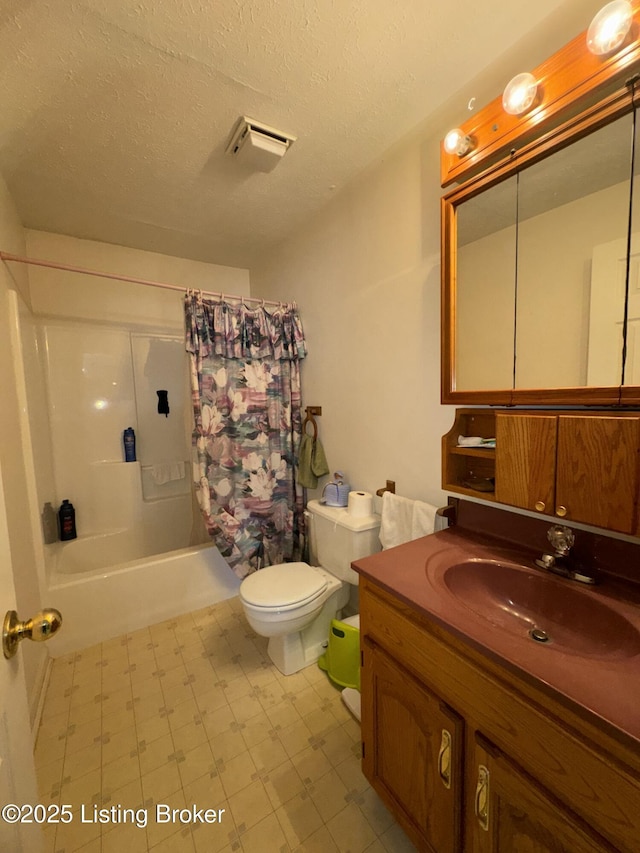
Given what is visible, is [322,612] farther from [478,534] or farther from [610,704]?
[610,704]

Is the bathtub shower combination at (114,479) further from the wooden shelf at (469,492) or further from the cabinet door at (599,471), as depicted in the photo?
the cabinet door at (599,471)

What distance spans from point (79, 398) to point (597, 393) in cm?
283

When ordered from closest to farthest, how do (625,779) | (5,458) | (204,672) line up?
(625,779)
(5,458)
(204,672)

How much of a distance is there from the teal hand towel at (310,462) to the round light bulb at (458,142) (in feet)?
4.98

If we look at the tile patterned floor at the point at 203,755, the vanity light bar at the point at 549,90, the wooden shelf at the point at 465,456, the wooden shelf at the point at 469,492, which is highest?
the vanity light bar at the point at 549,90

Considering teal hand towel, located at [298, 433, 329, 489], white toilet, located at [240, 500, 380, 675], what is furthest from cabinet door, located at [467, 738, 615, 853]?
teal hand towel, located at [298, 433, 329, 489]

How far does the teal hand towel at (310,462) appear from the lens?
209 cm

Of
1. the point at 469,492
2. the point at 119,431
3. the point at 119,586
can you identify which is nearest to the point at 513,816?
the point at 469,492

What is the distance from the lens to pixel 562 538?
932 mm

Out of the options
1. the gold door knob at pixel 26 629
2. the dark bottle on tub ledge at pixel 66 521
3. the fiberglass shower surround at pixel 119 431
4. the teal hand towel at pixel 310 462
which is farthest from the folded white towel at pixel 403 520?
the dark bottle on tub ledge at pixel 66 521

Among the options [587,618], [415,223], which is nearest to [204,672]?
[587,618]

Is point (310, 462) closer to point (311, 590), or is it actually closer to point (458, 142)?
point (311, 590)

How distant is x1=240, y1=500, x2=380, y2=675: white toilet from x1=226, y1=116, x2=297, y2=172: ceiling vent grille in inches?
65.0

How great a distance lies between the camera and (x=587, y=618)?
84 centimetres
